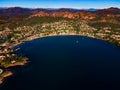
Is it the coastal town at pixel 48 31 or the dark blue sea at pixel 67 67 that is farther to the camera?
the coastal town at pixel 48 31

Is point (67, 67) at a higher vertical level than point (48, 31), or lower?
higher

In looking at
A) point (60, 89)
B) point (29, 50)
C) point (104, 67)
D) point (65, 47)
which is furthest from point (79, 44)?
point (60, 89)

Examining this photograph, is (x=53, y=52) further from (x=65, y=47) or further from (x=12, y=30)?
(x=12, y=30)

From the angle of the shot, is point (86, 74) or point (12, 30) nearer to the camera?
point (86, 74)

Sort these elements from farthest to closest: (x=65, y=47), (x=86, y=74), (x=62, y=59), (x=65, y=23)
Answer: (x=65, y=23) < (x=65, y=47) < (x=62, y=59) < (x=86, y=74)

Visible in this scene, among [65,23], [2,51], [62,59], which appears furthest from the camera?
[65,23]

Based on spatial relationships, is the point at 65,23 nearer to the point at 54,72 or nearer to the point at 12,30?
the point at 12,30

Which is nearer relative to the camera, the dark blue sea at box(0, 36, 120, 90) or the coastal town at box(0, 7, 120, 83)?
the dark blue sea at box(0, 36, 120, 90)

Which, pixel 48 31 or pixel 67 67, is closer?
pixel 67 67
